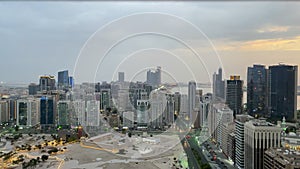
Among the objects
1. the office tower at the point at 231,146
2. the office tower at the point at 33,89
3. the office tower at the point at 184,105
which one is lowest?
the office tower at the point at 231,146

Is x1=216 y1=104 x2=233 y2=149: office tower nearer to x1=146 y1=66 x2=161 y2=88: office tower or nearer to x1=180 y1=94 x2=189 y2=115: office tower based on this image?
x1=180 y1=94 x2=189 y2=115: office tower

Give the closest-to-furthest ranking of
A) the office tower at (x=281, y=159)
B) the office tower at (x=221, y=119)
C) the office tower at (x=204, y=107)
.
→ 1. the office tower at (x=281, y=159)
2. the office tower at (x=221, y=119)
3. the office tower at (x=204, y=107)

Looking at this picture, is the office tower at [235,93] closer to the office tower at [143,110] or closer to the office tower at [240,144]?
the office tower at [143,110]

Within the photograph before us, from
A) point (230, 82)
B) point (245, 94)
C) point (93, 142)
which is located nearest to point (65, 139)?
point (93, 142)

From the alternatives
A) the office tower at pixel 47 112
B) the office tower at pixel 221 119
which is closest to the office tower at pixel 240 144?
the office tower at pixel 221 119

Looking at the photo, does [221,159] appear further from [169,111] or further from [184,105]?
[169,111]

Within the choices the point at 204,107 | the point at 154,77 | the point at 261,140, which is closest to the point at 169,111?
the point at 204,107
